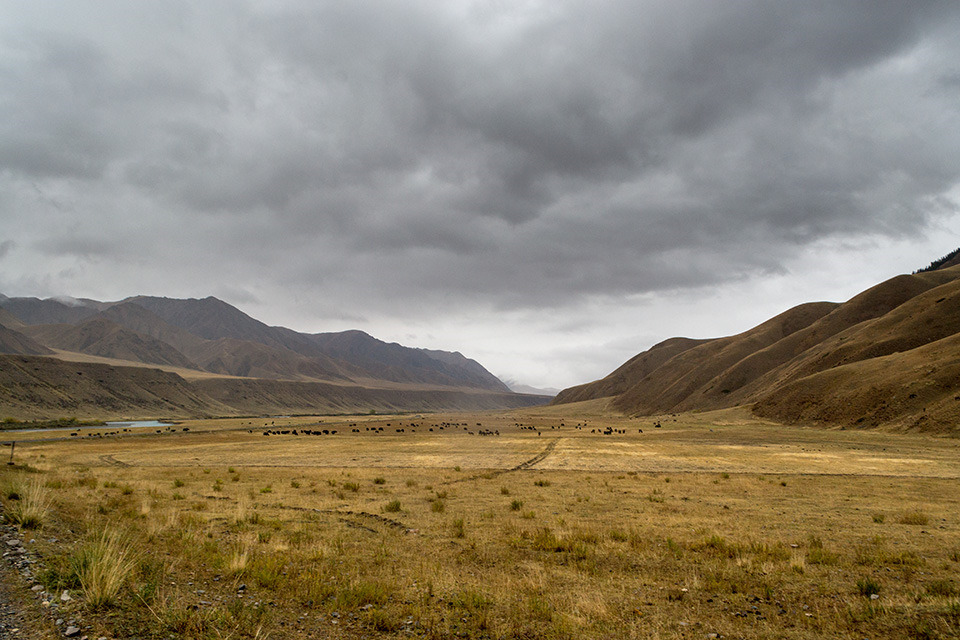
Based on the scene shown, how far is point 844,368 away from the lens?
3541 inches

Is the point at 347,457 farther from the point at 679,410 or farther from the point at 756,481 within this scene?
the point at 679,410

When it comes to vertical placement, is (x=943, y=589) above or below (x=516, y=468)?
above

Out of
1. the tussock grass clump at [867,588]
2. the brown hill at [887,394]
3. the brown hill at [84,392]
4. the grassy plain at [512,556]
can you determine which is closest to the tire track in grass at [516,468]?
the grassy plain at [512,556]

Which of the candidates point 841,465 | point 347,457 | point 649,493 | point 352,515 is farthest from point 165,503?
point 841,465

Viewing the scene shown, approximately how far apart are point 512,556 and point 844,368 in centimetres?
10294

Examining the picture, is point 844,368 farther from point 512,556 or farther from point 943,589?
point 512,556

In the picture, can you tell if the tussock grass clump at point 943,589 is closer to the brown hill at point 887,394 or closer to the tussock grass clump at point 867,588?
the tussock grass clump at point 867,588

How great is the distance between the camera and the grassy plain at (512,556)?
810cm

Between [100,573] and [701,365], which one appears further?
[701,365]

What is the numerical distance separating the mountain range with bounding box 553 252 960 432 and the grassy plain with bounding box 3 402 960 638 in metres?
53.4

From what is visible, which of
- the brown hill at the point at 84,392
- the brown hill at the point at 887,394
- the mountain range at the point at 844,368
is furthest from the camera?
the brown hill at the point at 84,392

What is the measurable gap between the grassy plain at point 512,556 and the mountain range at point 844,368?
5338 cm

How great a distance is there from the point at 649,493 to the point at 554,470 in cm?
1166

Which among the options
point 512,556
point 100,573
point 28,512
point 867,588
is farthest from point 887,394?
point 28,512
